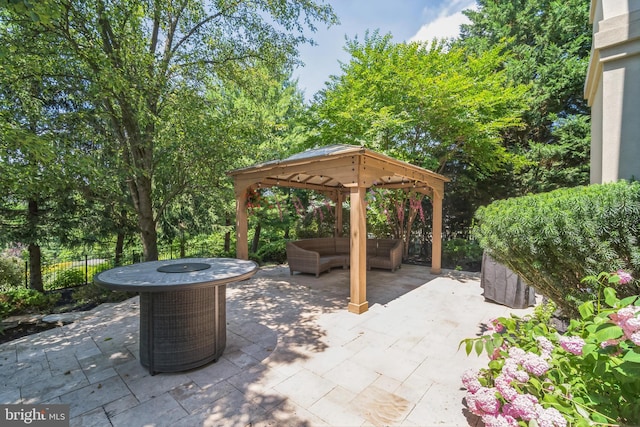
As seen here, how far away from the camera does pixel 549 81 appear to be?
9.29 metres

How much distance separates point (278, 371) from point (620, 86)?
4488 millimetres

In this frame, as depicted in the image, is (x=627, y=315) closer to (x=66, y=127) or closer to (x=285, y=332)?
(x=285, y=332)

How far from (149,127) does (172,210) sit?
4.22 meters

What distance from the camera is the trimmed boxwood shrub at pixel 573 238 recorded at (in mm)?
1768

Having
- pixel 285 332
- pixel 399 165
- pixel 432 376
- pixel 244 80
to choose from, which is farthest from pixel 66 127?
pixel 432 376

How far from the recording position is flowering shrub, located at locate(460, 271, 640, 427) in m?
1.27

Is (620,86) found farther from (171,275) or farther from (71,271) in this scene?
(71,271)

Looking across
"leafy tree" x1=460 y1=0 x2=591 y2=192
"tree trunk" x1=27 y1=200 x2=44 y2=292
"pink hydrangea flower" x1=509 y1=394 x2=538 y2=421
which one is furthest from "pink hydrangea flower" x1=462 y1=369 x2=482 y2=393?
"leafy tree" x1=460 y1=0 x2=591 y2=192

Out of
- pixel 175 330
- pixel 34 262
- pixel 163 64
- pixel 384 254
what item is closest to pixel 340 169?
pixel 175 330

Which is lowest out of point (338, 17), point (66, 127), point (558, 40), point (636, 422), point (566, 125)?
point (636, 422)

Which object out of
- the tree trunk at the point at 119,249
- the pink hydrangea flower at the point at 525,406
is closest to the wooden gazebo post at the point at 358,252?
the pink hydrangea flower at the point at 525,406

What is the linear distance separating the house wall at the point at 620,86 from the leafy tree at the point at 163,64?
5.83 metres

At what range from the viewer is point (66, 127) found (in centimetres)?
524

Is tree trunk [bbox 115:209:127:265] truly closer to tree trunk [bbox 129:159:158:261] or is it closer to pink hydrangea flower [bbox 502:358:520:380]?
tree trunk [bbox 129:159:158:261]
